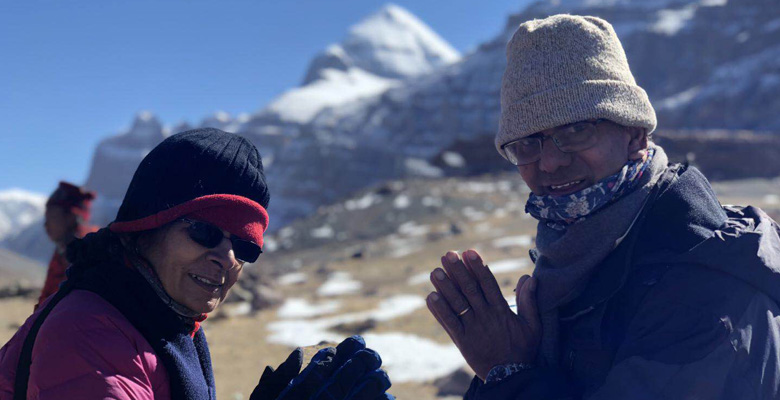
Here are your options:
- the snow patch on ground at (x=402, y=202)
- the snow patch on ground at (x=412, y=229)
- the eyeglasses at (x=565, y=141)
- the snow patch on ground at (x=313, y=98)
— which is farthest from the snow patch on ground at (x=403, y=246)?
the snow patch on ground at (x=313, y=98)

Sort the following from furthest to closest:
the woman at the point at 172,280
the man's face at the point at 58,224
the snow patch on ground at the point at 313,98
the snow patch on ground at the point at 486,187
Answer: the snow patch on ground at the point at 313,98 < the snow patch on ground at the point at 486,187 < the man's face at the point at 58,224 < the woman at the point at 172,280

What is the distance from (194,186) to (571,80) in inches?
52.8

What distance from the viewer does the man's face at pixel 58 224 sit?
5343 millimetres

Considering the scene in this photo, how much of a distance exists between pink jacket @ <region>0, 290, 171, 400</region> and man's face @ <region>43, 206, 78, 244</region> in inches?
149

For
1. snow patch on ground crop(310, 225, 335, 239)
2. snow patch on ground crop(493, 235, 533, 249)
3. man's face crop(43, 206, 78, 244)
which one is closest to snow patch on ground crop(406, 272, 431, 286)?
snow patch on ground crop(493, 235, 533, 249)

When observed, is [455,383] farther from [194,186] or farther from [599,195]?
[194,186]

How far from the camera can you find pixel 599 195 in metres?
2.10

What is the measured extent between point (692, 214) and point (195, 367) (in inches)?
68.2

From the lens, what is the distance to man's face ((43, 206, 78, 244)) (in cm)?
534

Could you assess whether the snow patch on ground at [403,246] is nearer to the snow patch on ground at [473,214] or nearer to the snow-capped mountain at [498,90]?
the snow patch on ground at [473,214]

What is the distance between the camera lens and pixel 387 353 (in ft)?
32.2

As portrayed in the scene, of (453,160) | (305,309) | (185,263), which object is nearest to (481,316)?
(185,263)

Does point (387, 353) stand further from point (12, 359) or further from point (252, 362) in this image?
point (12, 359)

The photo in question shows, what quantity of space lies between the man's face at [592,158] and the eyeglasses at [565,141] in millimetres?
15
